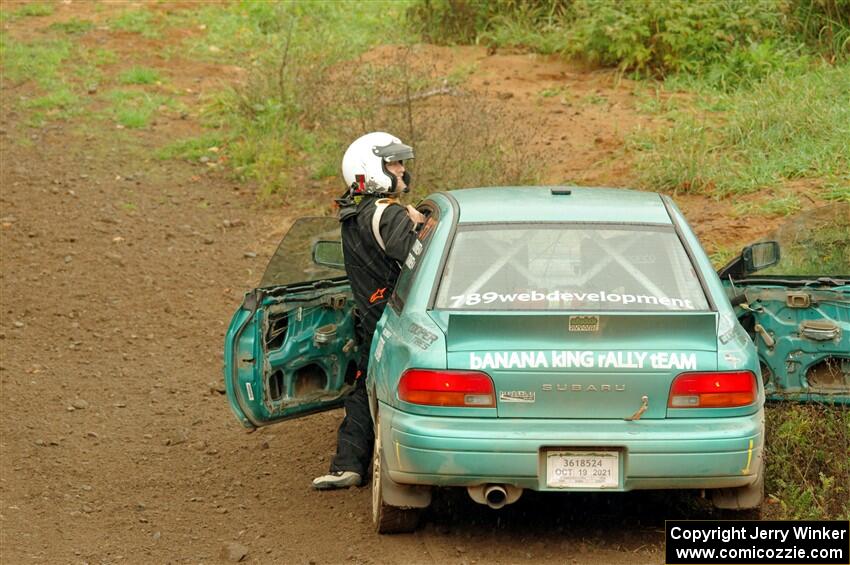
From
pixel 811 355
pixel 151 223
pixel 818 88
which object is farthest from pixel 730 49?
pixel 811 355

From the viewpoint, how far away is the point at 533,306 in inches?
219

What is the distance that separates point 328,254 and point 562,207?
6.42ft

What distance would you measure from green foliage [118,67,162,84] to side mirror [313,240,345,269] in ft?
29.1

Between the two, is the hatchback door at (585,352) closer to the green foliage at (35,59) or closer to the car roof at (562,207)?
the car roof at (562,207)

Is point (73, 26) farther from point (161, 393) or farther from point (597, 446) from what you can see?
point (597, 446)

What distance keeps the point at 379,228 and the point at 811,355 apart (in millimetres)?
2243

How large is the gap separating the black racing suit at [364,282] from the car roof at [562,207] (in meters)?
0.51

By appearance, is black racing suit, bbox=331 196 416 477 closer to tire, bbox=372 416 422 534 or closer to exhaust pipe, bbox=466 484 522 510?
tire, bbox=372 416 422 534

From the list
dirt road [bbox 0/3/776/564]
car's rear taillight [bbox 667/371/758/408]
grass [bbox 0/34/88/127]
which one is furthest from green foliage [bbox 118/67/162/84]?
car's rear taillight [bbox 667/371/758/408]

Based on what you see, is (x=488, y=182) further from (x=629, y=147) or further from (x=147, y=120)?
(x=147, y=120)

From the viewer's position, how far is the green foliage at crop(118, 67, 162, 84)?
52.2 ft

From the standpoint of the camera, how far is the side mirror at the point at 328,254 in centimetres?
727

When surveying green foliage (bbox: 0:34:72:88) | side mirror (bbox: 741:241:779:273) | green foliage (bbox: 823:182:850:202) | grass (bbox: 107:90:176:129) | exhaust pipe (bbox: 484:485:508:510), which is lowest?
grass (bbox: 107:90:176:129)

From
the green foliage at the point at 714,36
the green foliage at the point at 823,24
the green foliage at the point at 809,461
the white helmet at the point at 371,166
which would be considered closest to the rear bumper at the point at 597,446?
the green foliage at the point at 809,461
